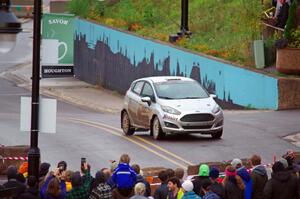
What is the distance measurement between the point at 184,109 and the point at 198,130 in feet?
2.26

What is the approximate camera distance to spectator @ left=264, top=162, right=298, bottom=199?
51.0 feet

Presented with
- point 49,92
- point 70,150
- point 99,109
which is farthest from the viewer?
point 49,92

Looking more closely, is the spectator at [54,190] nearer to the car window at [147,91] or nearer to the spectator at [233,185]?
the spectator at [233,185]

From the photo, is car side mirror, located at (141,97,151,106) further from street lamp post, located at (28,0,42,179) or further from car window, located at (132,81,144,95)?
street lamp post, located at (28,0,42,179)

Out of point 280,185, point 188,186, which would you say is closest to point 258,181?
point 280,185

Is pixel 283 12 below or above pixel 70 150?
above

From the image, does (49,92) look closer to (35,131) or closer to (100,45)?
(100,45)

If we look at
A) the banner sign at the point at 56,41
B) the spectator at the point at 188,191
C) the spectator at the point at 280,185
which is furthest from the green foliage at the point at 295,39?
the spectator at the point at 188,191

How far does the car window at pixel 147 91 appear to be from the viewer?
28.8 m

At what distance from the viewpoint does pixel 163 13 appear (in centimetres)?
5069

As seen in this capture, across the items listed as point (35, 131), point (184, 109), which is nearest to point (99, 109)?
point (184, 109)

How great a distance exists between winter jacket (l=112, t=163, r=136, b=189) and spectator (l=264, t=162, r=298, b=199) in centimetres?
213

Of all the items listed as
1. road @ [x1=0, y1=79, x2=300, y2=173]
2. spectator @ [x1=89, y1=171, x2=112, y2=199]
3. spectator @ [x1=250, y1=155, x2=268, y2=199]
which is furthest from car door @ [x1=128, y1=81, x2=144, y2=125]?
spectator @ [x1=89, y1=171, x2=112, y2=199]

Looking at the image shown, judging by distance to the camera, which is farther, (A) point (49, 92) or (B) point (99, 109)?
(A) point (49, 92)
